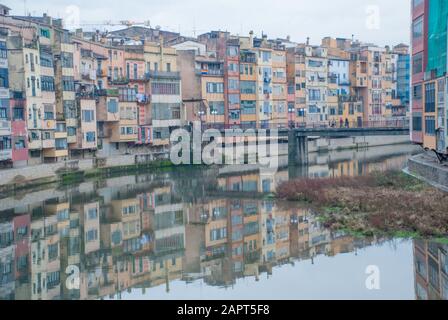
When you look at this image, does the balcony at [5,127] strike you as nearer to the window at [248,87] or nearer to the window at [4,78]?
the window at [4,78]

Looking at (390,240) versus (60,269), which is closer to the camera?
(60,269)

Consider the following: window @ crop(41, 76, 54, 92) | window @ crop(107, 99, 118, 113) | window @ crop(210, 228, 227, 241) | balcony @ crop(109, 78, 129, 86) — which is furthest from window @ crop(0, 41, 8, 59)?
window @ crop(210, 228, 227, 241)

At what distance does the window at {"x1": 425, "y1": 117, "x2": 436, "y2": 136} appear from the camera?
30.8 meters

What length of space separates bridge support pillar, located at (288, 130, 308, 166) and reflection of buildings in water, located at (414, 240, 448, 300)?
94.7ft

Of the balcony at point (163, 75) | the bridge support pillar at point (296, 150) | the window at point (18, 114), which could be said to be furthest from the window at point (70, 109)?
the bridge support pillar at point (296, 150)

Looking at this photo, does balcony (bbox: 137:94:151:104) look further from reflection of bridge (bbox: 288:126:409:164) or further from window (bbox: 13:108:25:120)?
window (bbox: 13:108:25:120)

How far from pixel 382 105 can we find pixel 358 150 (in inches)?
599

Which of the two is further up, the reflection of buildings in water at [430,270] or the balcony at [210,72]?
the balcony at [210,72]

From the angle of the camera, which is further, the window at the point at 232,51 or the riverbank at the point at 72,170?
the window at the point at 232,51

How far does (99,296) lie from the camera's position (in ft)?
53.6

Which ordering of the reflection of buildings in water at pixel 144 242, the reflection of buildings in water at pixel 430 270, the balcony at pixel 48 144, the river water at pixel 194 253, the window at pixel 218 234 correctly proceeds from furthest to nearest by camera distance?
the balcony at pixel 48 144 → the window at pixel 218 234 → the reflection of buildings in water at pixel 144 242 → the river water at pixel 194 253 → the reflection of buildings in water at pixel 430 270

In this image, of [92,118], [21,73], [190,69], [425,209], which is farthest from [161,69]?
[425,209]

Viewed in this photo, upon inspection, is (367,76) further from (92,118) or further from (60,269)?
(60,269)

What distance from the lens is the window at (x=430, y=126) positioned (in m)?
30.8
